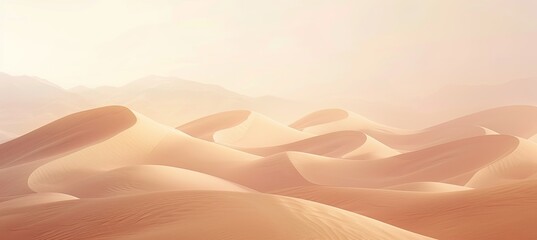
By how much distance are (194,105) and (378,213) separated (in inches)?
2738

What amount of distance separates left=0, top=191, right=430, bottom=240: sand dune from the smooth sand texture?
21 mm

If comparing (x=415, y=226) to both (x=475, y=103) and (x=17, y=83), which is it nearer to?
(x=475, y=103)

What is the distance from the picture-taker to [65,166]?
61.9 ft

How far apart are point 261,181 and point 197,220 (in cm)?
1222

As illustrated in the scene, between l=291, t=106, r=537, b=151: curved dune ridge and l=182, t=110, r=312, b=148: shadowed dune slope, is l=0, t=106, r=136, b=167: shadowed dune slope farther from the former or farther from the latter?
l=291, t=106, r=537, b=151: curved dune ridge

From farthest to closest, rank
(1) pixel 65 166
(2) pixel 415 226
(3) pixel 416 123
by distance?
(3) pixel 416 123 < (1) pixel 65 166 < (2) pixel 415 226

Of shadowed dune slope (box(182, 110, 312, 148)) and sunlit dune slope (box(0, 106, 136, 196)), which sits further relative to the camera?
shadowed dune slope (box(182, 110, 312, 148))

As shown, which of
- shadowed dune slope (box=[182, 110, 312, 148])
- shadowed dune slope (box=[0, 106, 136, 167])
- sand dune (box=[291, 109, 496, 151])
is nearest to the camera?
shadowed dune slope (box=[0, 106, 136, 167])

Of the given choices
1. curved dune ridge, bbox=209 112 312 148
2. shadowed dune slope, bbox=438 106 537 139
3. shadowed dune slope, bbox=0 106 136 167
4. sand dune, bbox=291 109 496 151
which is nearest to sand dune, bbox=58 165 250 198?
shadowed dune slope, bbox=0 106 136 167

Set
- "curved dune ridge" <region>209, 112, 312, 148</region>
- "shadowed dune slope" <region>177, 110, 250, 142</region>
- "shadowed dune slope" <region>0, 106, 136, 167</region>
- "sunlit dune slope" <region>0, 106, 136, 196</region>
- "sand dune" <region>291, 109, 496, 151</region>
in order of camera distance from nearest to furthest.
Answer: "sunlit dune slope" <region>0, 106, 136, 196</region>, "shadowed dune slope" <region>0, 106, 136, 167</region>, "curved dune ridge" <region>209, 112, 312, 148</region>, "shadowed dune slope" <region>177, 110, 250, 142</region>, "sand dune" <region>291, 109, 496, 151</region>

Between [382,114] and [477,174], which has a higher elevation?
[382,114]

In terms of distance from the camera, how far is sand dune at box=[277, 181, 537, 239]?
910 cm

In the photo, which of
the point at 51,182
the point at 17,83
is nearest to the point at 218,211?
the point at 51,182

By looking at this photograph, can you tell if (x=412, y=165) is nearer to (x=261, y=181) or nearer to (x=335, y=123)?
(x=261, y=181)
